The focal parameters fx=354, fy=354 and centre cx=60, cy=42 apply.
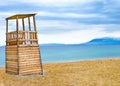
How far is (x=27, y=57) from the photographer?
3350 centimetres

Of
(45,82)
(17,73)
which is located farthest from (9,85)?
(17,73)

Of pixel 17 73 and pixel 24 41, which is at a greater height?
pixel 24 41

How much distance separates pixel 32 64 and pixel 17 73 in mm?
1664

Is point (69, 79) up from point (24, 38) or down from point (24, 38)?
down

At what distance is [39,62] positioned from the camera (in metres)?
34.2

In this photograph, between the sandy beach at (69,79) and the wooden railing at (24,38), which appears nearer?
the sandy beach at (69,79)

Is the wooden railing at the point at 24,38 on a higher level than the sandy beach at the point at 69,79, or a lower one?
higher

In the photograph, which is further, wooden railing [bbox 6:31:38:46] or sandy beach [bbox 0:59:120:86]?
wooden railing [bbox 6:31:38:46]

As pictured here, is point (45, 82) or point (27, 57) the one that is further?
point (27, 57)

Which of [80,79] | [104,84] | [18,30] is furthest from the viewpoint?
[18,30]

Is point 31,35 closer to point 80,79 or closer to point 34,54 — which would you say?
point 34,54

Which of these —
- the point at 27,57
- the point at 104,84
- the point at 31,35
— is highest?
the point at 31,35

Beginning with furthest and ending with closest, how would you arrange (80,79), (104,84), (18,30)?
(18,30), (80,79), (104,84)

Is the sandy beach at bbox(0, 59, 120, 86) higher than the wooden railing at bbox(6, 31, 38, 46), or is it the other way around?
the wooden railing at bbox(6, 31, 38, 46)
